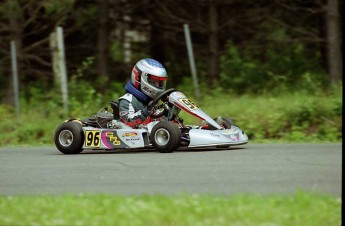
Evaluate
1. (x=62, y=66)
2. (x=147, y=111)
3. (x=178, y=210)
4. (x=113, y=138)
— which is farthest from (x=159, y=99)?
(x=62, y=66)

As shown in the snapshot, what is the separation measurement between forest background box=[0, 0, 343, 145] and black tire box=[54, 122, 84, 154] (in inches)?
220

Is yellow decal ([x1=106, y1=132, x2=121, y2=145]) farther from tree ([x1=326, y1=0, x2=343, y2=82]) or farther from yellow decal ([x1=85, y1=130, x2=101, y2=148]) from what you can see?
tree ([x1=326, y1=0, x2=343, y2=82])

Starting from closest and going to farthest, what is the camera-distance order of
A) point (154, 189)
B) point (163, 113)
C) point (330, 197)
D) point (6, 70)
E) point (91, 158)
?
A: point (330, 197), point (154, 189), point (91, 158), point (163, 113), point (6, 70)

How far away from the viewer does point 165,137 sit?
1074 cm

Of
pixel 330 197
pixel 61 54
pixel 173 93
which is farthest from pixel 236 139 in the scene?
pixel 61 54

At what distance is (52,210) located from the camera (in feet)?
21.9

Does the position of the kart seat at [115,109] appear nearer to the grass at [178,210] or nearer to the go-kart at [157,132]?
the go-kart at [157,132]

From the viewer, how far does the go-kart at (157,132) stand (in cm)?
1073

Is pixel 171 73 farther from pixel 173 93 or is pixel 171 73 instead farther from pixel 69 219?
pixel 69 219

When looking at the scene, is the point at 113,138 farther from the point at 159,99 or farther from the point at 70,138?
the point at 159,99

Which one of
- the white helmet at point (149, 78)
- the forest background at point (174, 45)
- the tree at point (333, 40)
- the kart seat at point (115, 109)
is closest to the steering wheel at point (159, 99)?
the white helmet at point (149, 78)

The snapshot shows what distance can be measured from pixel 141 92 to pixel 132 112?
0.34 meters

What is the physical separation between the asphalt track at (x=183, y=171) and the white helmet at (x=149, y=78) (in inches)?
34.4

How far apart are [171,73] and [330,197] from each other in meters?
14.5
